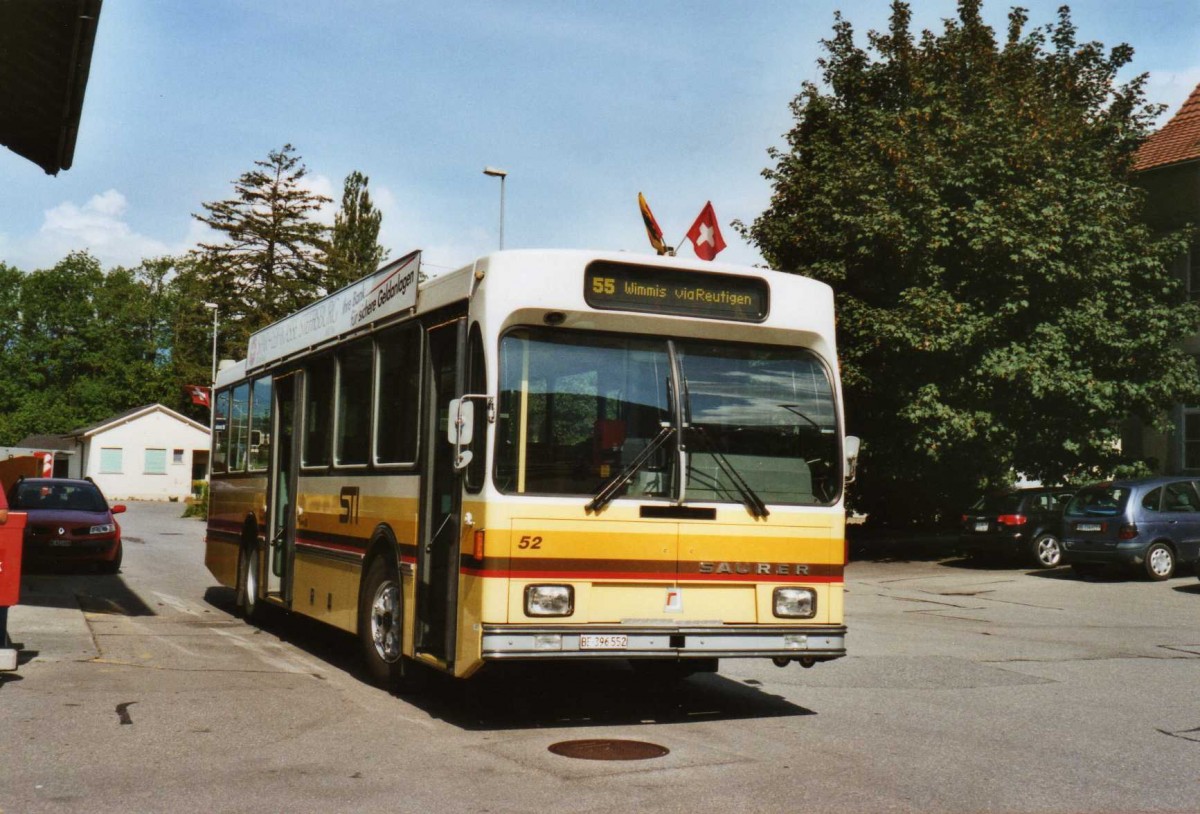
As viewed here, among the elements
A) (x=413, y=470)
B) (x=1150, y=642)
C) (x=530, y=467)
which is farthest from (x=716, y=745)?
(x=1150, y=642)

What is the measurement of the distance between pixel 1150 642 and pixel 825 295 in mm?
7165

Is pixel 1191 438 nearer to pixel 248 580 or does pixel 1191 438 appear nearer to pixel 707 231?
pixel 707 231

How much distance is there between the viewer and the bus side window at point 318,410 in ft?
36.7

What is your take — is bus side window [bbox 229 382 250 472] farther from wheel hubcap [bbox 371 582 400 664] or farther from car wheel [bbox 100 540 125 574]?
car wheel [bbox 100 540 125 574]

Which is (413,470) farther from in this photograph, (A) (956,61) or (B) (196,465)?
(B) (196,465)

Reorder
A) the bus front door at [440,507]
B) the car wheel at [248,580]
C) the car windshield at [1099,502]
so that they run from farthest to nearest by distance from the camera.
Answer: the car windshield at [1099,502] → the car wheel at [248,580] → the bus front door at [440,507]

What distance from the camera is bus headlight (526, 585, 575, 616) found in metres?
7.77

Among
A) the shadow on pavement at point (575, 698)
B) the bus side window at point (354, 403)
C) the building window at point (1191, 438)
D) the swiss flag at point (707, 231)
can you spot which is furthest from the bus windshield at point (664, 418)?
the building window at point (1191, 438)

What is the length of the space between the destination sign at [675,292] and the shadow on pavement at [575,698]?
8.11ft

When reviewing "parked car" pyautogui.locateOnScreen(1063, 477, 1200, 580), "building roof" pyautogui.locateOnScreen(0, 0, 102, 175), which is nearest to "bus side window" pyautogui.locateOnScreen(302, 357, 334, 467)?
"building roof" pyautogui.locateOnScreen(0, 0, 102, 175)

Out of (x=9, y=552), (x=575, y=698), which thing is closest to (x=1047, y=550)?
(x=575, y=698)

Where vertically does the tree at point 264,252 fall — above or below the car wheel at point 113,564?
above

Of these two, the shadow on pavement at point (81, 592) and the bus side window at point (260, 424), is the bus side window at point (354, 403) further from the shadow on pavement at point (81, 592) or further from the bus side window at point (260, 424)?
the shadow on pavement at point (81, 592)

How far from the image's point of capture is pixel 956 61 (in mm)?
25938
